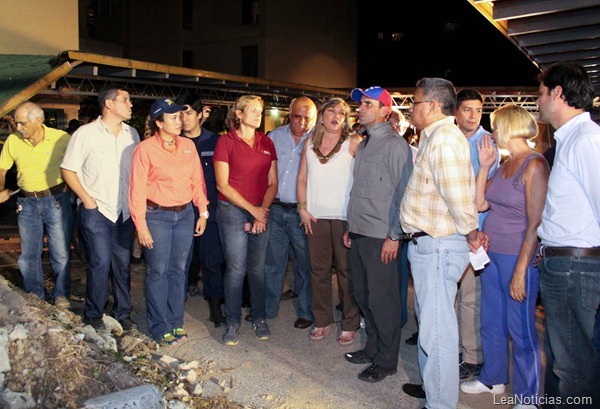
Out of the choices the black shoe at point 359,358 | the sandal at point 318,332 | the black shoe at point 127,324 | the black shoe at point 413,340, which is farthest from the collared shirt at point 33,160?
the black shoe at point 413,340

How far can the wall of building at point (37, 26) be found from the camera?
12867mm

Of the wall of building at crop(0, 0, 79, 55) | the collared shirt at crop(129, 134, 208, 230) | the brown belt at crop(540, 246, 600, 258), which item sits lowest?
the brown belt at crop(540, 246, 600, 258)

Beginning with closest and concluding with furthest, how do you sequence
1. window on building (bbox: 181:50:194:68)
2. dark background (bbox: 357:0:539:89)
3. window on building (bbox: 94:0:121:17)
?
window on building (bbox: 181:50:194:68) → window on building (bbox: 94:0:121:17) → dark background (bbox: 357:0:539:89)

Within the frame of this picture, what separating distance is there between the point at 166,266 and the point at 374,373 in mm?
2086

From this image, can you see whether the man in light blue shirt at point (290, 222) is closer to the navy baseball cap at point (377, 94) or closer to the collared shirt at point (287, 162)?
the collared shirt at point (287, 162)

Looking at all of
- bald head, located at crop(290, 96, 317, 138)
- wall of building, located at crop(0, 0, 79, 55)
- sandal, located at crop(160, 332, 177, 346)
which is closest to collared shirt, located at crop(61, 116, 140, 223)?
sandal, located at crop(160, 332, 177, 346)

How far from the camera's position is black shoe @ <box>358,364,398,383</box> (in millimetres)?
4250

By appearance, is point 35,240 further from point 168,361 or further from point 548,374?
point 548,374

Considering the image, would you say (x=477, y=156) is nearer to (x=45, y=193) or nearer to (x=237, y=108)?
(x=237, y=108)

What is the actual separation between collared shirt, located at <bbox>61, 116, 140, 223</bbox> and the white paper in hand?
10.7ft

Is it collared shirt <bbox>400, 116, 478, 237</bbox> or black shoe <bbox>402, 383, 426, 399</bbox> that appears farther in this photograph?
black shoe <bbox>402, 383, 426, 399</bbox>

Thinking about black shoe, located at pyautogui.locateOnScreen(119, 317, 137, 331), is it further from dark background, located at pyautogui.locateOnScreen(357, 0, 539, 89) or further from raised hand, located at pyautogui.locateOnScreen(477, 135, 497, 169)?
dark background, located at pyautogui.locateOnScreen(357, 0, 539, 89)

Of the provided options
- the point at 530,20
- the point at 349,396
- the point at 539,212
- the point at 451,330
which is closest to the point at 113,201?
the point at 349,396

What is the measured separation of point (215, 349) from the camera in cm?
489
